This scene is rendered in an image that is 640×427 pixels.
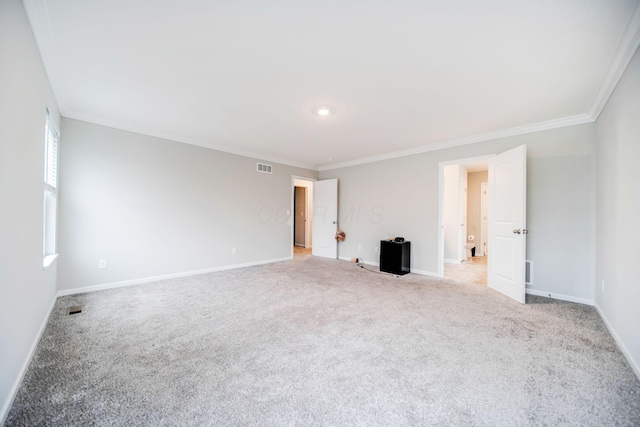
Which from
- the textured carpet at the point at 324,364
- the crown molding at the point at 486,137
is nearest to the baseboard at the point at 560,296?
the textured carpet at the point at 324,364

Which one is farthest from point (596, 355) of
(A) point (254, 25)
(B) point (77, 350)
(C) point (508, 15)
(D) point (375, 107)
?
(B) point (77, 350)

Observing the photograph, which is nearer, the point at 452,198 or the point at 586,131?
the point at 586,131

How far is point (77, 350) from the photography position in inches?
78.4

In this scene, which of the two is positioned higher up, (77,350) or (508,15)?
(508,15)

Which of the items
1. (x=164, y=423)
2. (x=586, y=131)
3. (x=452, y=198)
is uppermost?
(x=586, y=131)

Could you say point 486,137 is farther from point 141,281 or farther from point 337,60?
point 141,281

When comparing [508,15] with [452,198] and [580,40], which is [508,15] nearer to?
[580,40]

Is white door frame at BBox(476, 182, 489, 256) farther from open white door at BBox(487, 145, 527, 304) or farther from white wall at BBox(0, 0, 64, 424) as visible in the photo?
white wall at BBox(0, 0, 64, 424)

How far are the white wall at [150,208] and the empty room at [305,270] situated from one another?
0.03 metres

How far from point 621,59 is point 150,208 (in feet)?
18.2

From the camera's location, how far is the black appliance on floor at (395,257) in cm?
463

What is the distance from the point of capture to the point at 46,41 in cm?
189

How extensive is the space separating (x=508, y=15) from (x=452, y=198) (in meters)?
5.00

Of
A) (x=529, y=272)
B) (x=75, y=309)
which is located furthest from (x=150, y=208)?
(x=529, y=272)
